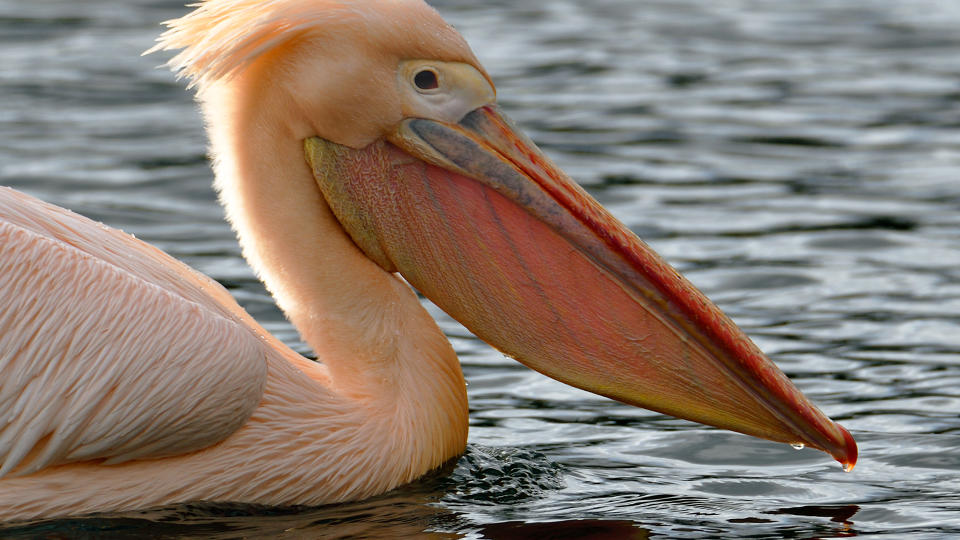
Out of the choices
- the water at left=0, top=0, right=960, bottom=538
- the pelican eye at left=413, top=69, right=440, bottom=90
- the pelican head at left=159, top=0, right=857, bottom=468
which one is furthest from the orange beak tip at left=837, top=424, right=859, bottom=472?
the pelican eye at left=413, top=69, right=440, bottom=90

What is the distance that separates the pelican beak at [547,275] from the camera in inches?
173

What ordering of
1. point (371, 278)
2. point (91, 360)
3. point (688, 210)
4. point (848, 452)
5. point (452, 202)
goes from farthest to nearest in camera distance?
point (688, 210) → point (371, 278) → point (452, 202) → point (848, 452) → point (91, 360)

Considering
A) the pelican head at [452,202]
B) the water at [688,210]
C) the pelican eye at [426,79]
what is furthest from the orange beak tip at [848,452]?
the pelican eye at [426,79]

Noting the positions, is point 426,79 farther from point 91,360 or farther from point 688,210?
point 688,210

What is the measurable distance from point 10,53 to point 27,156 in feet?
8.26

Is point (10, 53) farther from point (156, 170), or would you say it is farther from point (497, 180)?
point (497, 180)

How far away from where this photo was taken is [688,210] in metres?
7.90

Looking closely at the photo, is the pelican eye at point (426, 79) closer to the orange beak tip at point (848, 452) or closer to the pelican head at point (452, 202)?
the pelican head at point (452, 202)

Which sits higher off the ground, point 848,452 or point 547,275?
point 547,275

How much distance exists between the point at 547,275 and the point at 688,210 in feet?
11.5

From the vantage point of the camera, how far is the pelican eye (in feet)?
14.8

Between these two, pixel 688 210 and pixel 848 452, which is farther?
pixel 688 210

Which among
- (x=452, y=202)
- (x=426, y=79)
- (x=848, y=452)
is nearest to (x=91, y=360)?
(x=452, y=202)

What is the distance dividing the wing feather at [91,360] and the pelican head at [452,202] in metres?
0.55
